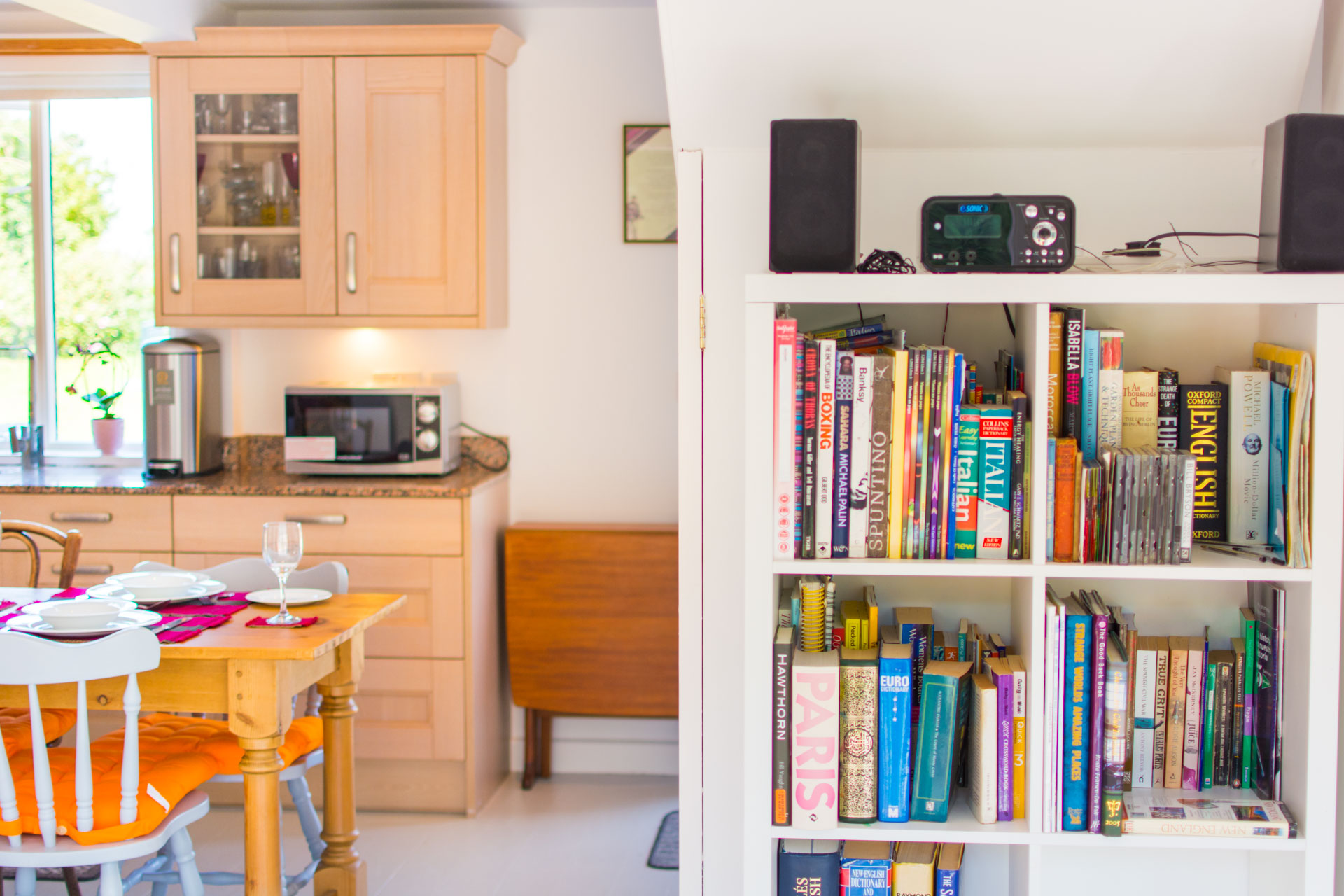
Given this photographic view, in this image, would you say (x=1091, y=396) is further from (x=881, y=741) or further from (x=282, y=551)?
(x=282, y=551)

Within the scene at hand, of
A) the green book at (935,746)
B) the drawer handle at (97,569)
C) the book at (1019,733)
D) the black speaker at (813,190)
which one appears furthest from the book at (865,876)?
the drawer handle at (97,569)

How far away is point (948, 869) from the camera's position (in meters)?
1.66

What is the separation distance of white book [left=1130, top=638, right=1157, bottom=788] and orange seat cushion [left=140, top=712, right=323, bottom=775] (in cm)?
158

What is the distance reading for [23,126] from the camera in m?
3.84

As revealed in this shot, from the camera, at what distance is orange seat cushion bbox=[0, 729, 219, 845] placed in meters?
1.94

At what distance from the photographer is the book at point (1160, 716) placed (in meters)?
1.63

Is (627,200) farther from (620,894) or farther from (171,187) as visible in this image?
(620,894)

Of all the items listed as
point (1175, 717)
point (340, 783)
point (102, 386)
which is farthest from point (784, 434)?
point (102, 386)

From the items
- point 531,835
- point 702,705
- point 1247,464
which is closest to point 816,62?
point 1247,464

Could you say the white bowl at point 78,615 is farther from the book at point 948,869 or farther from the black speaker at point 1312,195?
the black speaker at point 1312,195

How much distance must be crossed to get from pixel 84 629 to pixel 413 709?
1.27 m

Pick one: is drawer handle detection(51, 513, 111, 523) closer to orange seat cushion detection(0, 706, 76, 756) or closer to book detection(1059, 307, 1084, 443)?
orange seat cushion detection(0, 706, 76, 756)

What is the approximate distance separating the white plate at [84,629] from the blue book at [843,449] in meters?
1.32

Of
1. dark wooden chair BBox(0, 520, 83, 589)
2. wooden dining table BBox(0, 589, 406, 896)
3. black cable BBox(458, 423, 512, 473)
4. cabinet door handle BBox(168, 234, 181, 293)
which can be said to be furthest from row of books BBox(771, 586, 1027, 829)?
cabinet door handle BBox(168, 234, 181, 293)
